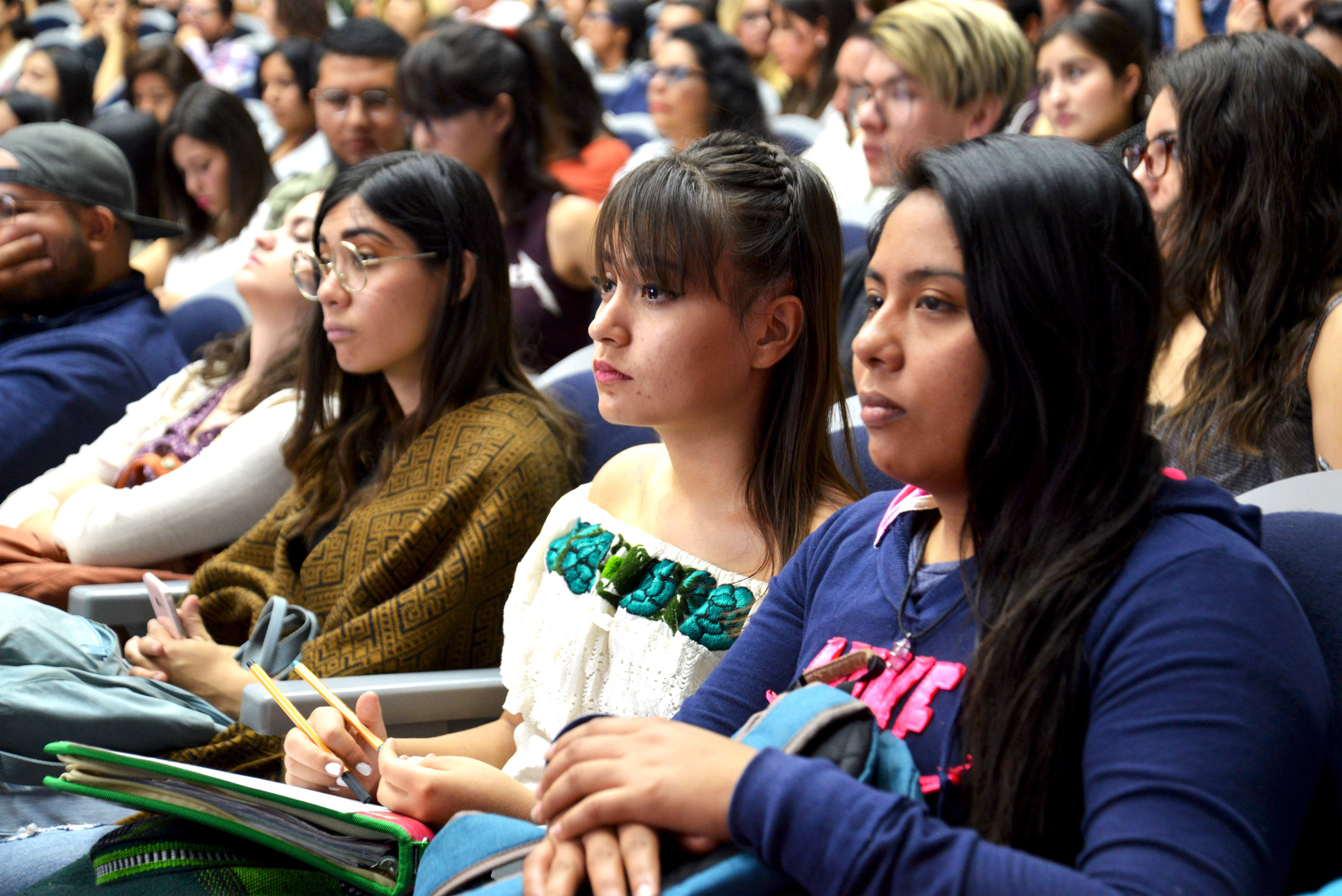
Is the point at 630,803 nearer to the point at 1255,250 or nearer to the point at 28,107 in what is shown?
the point at 1255,250

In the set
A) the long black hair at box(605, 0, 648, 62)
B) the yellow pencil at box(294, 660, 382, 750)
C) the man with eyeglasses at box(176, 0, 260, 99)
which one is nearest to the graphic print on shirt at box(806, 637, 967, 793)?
the yellow pencil at box(294, 660, 382, 750)

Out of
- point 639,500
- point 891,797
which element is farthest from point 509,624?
point 891,797

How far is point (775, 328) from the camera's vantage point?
1.56m

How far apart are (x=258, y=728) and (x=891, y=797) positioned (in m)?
1.01

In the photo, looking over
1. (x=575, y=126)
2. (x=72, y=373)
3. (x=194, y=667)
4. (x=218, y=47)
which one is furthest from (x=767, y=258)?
(x=218, y=47)

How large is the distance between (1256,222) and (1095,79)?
1717 mm

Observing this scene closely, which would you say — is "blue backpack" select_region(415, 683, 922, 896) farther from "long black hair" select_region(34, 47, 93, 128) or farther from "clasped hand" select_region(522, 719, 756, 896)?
"long black hair" select_region(34, 47, 93, 128)

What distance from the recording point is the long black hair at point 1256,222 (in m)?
1.75

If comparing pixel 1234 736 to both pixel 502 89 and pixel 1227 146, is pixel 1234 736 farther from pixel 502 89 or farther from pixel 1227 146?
pixel 502 89

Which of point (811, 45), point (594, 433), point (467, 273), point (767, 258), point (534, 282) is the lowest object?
point (534, 282)

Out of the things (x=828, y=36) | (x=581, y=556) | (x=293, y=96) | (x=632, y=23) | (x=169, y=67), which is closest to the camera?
(x=581, y=556)

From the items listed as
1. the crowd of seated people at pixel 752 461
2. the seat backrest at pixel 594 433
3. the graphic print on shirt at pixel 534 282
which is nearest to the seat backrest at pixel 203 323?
the crowd of seated people at pixel 752 461

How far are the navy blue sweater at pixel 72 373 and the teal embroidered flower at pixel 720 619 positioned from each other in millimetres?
1871

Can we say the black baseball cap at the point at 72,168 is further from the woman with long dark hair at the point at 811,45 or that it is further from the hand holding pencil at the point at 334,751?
the woman with long dark hair at the point at 811,45
